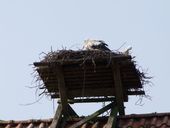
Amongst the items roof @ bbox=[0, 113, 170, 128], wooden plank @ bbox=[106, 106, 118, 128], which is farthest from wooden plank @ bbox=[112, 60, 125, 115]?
roof @ bbox=[0, 113, 170, 128]

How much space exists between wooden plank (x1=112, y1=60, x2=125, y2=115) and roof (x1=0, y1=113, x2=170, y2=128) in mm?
375

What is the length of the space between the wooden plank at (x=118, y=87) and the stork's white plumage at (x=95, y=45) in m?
0.55

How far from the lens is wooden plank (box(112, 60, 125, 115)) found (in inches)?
349

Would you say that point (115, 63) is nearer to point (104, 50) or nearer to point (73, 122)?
point (104, 50)

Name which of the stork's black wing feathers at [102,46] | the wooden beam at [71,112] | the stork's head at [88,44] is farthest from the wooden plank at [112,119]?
the stork's head at [88,44]

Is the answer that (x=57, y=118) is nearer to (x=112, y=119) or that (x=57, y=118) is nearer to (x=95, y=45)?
(x=112, y=119)

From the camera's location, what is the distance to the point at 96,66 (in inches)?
354

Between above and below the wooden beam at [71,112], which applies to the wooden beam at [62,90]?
above

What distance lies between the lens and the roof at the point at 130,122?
856 cm

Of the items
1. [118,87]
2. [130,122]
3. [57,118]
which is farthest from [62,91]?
[130,122]

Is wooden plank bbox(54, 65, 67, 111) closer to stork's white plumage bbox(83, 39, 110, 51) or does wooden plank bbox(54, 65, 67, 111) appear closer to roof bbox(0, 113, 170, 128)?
roof bbox(0, 113, 170, 128)

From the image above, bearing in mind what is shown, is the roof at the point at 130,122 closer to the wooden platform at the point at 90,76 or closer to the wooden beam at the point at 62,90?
the wooden beam at the point at 62,90

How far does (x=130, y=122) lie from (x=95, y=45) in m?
1.54

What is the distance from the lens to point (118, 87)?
9125 millimetres
